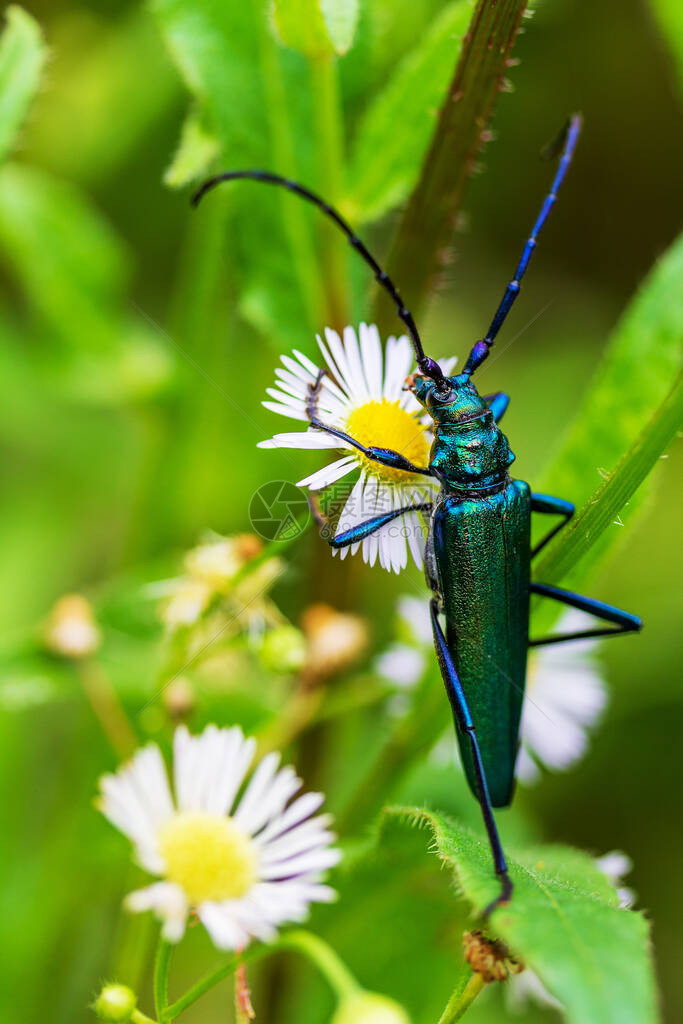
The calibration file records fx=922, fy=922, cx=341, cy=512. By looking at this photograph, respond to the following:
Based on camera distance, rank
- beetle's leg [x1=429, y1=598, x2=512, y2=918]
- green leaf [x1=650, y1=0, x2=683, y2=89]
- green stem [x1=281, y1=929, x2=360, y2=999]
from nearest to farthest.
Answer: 1. green stem [x1=281, y1=929, x2=360, y2=999]
2. beetle's leg [x1=429, y1=598, x2=512, y2=918]
3. green leaf [x1=650, y1=0, x2=683, y2=89]

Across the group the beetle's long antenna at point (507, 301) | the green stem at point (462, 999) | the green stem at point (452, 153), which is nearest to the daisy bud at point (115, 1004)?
the green stem at point (462, 999)

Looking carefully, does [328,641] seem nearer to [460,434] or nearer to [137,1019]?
[460,434]

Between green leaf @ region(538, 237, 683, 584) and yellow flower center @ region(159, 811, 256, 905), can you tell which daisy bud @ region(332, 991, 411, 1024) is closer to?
yellow flower center @ region(159, 811, 256, 905)

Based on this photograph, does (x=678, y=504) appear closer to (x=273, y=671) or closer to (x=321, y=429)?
(x=273, y=671)

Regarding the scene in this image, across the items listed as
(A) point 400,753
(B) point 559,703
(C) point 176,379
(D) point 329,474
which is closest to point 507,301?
(D) point 329,474

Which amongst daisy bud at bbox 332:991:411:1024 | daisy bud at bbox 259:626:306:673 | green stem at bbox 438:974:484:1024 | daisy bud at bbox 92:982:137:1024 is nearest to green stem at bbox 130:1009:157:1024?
daisy bud at bbox 92:982:137:1024

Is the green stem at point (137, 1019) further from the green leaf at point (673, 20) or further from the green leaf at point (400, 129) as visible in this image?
the green leaf at point (673, 20)
